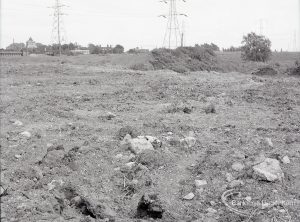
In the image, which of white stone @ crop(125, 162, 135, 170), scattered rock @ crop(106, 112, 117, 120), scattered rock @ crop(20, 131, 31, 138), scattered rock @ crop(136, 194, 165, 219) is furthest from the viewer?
scattered rock @ crop(106, 112, 117, 120)

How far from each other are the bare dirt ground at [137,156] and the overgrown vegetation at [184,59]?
1089 centimetres

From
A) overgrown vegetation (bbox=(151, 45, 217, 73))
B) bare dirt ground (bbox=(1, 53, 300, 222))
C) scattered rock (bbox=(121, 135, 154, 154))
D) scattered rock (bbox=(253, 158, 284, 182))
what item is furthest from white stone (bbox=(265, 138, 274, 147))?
overgrown vegetation (bbox=(151, 45, 217, 73))

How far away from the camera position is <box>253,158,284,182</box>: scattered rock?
5496mm

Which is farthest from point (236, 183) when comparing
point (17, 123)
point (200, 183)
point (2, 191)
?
point (17, 123)

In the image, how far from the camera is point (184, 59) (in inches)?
988

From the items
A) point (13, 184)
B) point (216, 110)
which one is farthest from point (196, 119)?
point (13, 184)

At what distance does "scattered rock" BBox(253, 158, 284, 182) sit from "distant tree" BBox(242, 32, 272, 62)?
34446mm

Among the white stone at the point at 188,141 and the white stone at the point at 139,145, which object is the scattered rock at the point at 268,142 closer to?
the white stone at the point at 188,141

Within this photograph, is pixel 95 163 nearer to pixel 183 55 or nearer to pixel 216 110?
pixel 216 110

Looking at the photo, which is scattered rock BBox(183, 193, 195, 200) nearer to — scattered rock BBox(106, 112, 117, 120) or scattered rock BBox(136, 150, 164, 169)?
scattered rock BBox(136, 150, 164, 169)

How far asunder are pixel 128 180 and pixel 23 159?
156 centimetres

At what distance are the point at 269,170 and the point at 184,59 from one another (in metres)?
19.9

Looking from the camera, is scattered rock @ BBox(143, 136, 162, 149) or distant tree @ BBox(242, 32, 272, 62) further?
distant tree @ BBox(242, 32, 272, 62)

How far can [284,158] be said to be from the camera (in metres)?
6.12
